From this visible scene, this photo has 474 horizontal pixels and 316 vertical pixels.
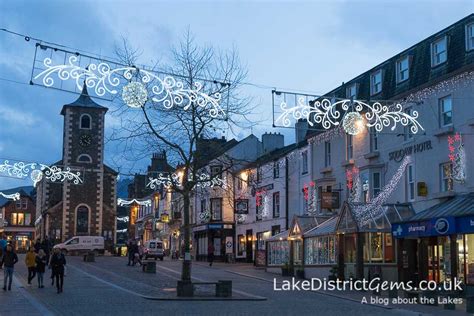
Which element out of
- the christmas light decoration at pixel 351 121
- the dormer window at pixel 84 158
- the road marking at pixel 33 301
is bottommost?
the road marking at pixel 33 301

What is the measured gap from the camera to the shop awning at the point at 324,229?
33.9 m

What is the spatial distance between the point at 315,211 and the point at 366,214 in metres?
9.66

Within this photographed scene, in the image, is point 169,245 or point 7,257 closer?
point 7,257

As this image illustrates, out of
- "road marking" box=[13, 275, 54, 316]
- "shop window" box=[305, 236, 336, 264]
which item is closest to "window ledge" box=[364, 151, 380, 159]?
"shop window" box=[305, 236, 336, 264]

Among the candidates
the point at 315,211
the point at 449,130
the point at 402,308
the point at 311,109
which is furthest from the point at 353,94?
the point at 402,308

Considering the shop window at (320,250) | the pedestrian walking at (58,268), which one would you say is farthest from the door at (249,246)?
the pedestrian walking at (58,268)

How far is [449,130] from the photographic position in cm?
2803

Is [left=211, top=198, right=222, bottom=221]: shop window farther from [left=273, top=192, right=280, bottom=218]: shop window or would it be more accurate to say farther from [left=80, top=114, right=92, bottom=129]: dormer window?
[left=80, top=114, right=92, bottom=129]: dormer window

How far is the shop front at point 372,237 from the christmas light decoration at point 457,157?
358cm

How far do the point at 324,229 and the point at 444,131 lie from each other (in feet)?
29.8

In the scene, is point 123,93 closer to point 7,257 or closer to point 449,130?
point 7,257

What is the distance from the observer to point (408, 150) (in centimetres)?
3136

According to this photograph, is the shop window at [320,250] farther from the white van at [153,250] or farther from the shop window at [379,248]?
the white van at [153,250]

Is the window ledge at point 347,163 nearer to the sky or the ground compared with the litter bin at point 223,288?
nearer to the sky
